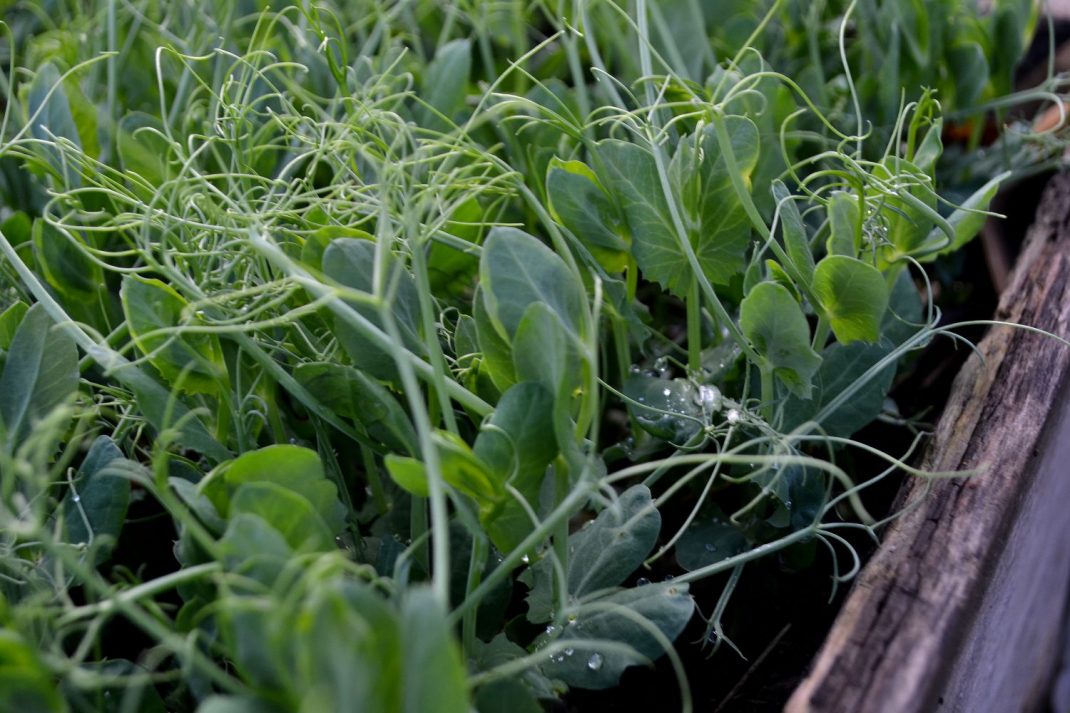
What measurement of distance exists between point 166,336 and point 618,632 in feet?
0.81

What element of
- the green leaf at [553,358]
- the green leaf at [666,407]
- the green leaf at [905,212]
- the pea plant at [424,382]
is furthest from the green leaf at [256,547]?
the green leaf at [905,212]

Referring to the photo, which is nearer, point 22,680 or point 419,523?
point 22,680

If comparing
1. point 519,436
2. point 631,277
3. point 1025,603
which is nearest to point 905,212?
point 631,277

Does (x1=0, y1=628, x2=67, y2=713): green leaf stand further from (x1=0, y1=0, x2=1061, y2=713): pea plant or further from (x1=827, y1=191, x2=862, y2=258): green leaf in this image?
(x1=827, y1=191, x2=862, y2=258): green leaf

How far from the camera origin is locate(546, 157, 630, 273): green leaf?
0.52 metres

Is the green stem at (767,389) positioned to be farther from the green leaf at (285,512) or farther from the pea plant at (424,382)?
the green leaf at (285,512)

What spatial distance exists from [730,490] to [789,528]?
90 millimetres

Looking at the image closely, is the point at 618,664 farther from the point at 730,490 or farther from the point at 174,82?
the point at 174,82

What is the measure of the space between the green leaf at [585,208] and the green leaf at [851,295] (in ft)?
0.37

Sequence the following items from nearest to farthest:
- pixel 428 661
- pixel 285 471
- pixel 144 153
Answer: pixel 428 661, pixel 285 471, pixel 144 153

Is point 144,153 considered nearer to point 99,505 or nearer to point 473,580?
point 99,505

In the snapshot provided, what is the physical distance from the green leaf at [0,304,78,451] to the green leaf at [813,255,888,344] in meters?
0.36

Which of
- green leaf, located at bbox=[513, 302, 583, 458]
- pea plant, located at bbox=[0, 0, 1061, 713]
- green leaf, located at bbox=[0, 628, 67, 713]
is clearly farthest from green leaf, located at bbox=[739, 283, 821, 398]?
green leaf, located at bbox=[0, 628, 67, 713]

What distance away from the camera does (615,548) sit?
18.0 inches
